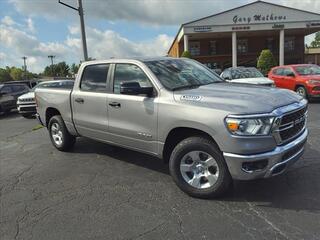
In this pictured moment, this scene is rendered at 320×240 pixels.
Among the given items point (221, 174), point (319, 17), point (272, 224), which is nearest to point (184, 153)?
point (221, 174)

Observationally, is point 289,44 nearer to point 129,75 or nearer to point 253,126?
point 129,75

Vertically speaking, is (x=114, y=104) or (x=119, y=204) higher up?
(x=114, y=104)

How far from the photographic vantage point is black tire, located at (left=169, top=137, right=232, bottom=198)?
4.36 meters

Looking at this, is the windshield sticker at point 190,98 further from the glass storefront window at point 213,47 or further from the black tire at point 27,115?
the glass storefront window at point 213,47

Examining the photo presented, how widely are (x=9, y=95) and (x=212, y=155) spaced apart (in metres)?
16.4

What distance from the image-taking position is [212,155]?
4.40m

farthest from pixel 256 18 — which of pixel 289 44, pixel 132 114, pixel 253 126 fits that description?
pixel 253 126

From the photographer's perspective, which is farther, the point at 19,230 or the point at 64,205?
the point at 64,205

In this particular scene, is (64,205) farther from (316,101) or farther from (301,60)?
(301,60)

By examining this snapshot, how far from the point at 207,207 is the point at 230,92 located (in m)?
1.48

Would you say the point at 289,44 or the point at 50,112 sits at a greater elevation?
the point at 289,44

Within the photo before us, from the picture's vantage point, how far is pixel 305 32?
154 feet

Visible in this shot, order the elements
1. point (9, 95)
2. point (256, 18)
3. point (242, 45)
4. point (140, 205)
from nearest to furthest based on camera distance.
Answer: point (140, 205) < point (9, 95) < point (256, 18) < point (242, 45)

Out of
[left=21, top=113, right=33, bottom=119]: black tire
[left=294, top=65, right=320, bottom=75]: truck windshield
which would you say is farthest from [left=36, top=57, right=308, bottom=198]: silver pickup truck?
[left=294, top=65, right=320, bottom=75]: truck windshield
